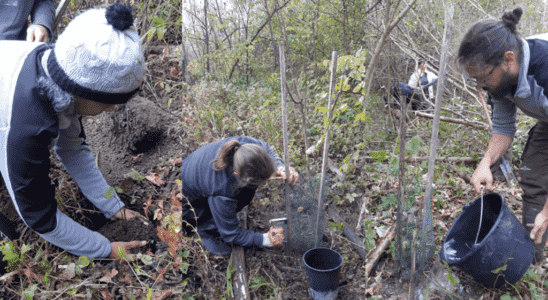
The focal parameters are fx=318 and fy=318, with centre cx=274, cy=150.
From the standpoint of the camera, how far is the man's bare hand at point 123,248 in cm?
178

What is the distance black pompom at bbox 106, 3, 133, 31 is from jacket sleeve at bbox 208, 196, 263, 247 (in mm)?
1234

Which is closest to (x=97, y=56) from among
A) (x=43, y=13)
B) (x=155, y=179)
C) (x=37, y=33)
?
(x=37, y=33)

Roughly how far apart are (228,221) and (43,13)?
1.71 m

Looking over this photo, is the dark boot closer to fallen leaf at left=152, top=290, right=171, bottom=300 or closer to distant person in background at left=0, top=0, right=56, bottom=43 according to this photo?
fallen leaf at left=152, top=290, right=171, bottom=300

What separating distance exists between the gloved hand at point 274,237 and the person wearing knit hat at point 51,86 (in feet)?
4.32

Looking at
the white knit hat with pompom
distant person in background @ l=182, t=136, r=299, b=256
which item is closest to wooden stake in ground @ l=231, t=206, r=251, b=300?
distant person in background @ l=182, t=136, r=299, b=256

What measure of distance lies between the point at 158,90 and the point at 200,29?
2.21m

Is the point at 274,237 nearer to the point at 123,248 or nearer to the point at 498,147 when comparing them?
the point at 123,248

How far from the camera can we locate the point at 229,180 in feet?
7.23

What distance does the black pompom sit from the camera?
4.29 ft

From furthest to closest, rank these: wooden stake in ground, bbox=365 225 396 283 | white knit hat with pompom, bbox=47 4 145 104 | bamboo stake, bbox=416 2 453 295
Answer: wooden stake in ground, bbox=365 225 396 283
bamboo stake, bbox=416 2 453 295
white knit hat with pompom, bbox=47 4 145 104

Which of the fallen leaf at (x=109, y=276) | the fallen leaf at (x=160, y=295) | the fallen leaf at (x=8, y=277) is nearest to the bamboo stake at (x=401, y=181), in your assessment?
the fallen leaf at (x=160, y=295)

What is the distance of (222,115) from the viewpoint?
3.62m

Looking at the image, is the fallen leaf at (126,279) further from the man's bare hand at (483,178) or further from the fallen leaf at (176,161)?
the man's bare hand at (483,178)
